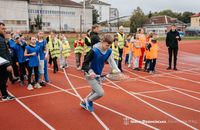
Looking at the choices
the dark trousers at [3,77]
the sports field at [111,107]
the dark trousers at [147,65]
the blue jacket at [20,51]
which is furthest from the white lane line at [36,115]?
the dark trousers at [147,65]

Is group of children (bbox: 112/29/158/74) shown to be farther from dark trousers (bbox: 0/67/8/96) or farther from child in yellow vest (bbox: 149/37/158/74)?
dark trousers (bbox: 0/67/8/96)

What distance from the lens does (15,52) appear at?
819cm

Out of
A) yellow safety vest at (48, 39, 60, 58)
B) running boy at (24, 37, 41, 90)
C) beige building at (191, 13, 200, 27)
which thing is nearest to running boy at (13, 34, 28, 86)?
running boy at (24, 37, 41, 90)

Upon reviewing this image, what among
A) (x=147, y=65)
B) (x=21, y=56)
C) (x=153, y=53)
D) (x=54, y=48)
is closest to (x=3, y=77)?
(x=21, y=56)

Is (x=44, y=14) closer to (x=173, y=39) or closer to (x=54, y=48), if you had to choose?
(x=54, y=48)

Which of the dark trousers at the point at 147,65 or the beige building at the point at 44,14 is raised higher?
the beige building at the point at 44,14

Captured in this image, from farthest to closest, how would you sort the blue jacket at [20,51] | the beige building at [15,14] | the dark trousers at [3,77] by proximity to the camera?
1. the beige building at [15,14]
2. the blue jacket at [20,51]
3. the dark trousers at [3,77]

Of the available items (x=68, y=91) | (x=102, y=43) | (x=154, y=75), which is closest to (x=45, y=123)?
(x=102, y=43)

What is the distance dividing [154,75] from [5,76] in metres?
5.89

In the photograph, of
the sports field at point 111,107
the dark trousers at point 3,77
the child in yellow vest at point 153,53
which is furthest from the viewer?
the child in yellow vest at point 153,53

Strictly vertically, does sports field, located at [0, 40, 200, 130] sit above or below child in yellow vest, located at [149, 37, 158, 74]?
below

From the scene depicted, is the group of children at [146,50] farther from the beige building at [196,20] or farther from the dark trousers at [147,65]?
the beige building at [196,20]

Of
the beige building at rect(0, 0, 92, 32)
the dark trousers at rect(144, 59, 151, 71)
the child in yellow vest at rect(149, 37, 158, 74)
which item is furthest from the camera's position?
the beige building at rect(0, 0, 92, 32)

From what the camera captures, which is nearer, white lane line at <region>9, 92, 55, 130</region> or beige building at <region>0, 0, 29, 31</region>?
white lane line at <region>9, 92, 55, 130</region>
